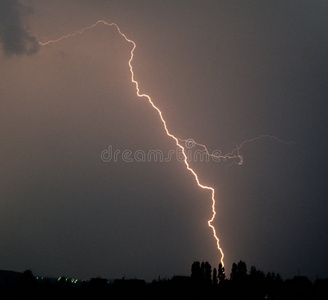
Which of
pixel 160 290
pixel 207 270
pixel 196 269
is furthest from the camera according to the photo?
pixel 207 270

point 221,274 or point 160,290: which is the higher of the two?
point 221,274

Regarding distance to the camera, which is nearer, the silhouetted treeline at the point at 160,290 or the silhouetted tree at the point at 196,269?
the silhouetted treeline at the point at 160,290

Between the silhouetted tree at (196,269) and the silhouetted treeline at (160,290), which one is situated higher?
the silhouetted tree at (196,269)

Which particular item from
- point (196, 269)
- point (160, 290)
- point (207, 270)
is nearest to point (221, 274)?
point (207, 270)

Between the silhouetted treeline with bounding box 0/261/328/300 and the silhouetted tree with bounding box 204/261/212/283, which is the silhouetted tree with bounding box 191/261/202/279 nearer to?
the silhouetted tree with bounding box 204/261/212/283

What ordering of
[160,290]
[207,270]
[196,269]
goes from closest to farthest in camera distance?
[160,290], [196,269], [207,270]

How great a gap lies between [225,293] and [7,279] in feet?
87.3

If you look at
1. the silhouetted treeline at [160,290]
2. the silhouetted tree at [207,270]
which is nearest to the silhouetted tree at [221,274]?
the silhouetted tree at [207,270]

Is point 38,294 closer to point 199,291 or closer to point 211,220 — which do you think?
point 199,291

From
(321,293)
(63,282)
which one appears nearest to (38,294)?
(63,282)

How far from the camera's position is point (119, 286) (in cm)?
2659

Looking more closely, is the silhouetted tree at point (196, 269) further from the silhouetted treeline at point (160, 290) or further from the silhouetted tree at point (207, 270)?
the silhouetted treeline at point (160, 290)

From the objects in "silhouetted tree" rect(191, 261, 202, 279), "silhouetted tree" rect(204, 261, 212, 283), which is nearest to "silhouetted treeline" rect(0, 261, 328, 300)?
"silhouetted tree" rect(191, 261, 202, 279)

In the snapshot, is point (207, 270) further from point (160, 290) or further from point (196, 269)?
point (160, 290)
